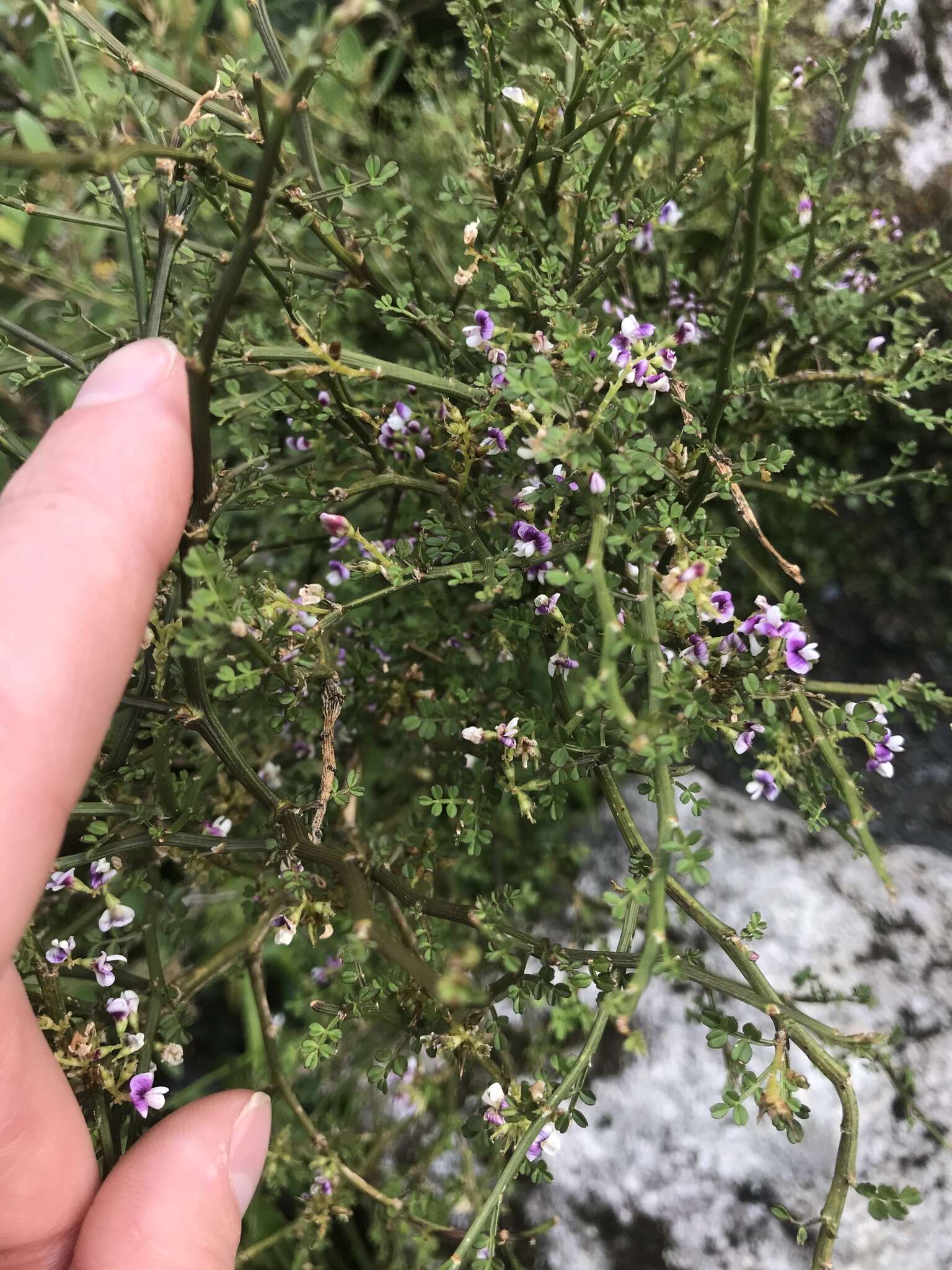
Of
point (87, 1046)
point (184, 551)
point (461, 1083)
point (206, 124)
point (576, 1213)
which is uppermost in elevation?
point (206, 124)

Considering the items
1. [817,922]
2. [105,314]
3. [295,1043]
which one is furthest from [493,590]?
[105,314]

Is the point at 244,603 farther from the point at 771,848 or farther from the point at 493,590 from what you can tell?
the point at 771,848

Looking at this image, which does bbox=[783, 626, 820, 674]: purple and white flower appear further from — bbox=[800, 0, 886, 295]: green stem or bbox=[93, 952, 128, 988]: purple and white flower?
bbox=[93, 952, 128, 988]: purple and white flower

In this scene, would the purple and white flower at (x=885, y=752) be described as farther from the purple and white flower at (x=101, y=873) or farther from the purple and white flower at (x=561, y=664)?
the purple and white flower at (x=101, y=873)

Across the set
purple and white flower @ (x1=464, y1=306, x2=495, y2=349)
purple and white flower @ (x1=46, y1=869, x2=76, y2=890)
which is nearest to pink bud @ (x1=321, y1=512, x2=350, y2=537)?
purple and white flower @ (x1=464, y1=306, x2=495, y2=349)

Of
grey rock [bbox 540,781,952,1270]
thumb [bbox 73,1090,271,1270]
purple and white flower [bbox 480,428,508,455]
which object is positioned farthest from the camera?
grey rock [bbox 540,781,952,1270]
